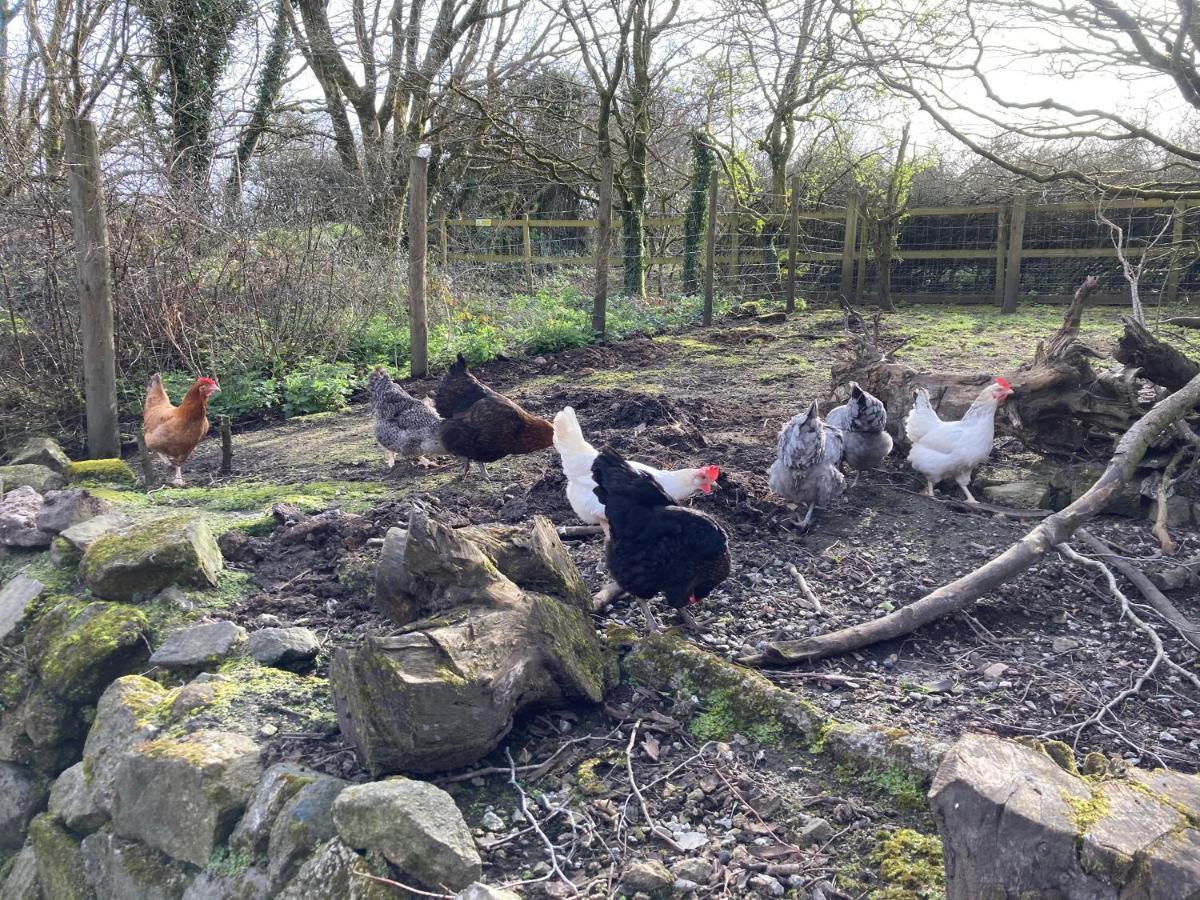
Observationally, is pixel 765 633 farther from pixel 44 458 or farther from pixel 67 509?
pixel 44 458

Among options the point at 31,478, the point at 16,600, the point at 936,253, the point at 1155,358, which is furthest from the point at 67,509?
the point at 936,253

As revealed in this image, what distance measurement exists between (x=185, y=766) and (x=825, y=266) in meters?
14.7

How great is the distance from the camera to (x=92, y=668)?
A: 3840mm

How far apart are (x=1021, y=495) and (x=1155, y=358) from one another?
1045 mm

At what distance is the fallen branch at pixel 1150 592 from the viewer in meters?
3.30

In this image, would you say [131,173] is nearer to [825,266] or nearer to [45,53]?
[45,53]

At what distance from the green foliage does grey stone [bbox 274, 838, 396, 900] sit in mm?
6721

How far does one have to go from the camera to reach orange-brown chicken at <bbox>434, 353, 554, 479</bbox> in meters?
5.86

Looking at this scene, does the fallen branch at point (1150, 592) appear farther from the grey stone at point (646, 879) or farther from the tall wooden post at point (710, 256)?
the tall wooden post at point (710, 256)

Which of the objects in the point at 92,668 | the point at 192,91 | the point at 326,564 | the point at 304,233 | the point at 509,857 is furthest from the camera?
the point at 192,91

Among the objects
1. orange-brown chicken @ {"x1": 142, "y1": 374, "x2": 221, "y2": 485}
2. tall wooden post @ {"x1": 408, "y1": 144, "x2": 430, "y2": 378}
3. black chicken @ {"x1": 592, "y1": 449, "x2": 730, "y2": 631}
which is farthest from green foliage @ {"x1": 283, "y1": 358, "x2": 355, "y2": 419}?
black chicken @ {"x1": 592, "y1": 449, "x2": 730, "y2": 631}

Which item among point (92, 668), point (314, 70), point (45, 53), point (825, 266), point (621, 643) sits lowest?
point (92, 668)

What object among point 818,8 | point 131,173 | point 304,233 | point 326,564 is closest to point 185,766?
point 326,564

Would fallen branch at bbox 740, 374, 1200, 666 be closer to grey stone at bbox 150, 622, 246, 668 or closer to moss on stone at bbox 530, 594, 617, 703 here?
moss on stone at bbox 530, 594, 617, 703
